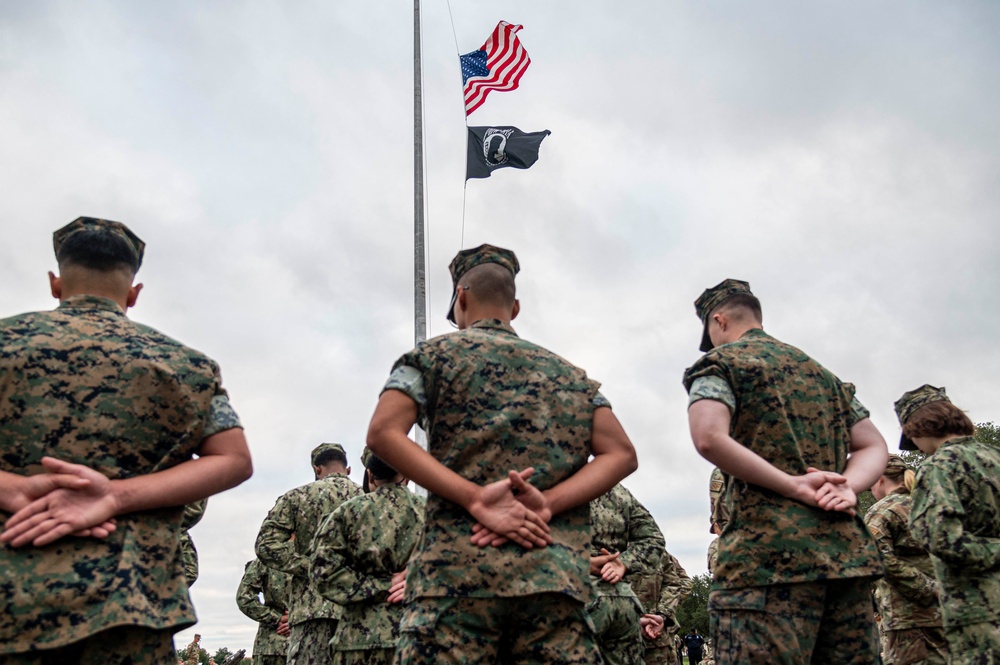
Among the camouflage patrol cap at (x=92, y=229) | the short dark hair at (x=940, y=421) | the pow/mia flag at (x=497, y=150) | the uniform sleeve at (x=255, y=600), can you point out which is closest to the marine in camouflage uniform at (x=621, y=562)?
the short dark hair at (x=940, y=421)

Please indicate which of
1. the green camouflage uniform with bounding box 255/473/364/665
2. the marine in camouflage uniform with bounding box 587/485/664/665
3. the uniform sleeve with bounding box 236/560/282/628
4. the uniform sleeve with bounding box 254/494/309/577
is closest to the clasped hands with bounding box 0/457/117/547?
the marine in camouflage uniform with bounding box 587/485/664/665

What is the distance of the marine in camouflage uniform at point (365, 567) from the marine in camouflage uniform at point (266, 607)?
4411mm

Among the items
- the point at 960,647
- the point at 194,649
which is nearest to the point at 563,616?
the point at 960,647

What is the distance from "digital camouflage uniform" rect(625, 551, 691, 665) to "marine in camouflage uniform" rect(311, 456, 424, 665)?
3.91 metres

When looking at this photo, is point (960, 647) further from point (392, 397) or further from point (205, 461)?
point (205, 461)

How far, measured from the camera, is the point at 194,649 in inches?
921

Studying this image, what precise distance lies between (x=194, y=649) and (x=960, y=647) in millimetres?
22232

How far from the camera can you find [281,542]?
8570 millimetres

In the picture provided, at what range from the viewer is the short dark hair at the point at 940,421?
566 centimetres

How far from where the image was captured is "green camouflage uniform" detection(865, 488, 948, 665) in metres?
7.25

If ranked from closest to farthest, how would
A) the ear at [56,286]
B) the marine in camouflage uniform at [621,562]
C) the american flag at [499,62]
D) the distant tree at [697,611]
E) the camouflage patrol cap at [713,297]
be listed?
the ear at [56,286], the camouflage patrol cap at [713,297], the marine in camouflage uniform at [621,562], the american flag at [499,62], the distant tree at [697,611]

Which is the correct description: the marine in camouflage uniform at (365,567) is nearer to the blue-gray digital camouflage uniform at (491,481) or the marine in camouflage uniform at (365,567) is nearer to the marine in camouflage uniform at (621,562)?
→ the marine in camouflage uniform at (621,562)

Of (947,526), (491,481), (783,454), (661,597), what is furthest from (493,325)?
(661,597)

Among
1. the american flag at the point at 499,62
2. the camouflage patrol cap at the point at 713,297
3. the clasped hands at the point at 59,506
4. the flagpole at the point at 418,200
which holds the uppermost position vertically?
the american flag at the point at 499,62
